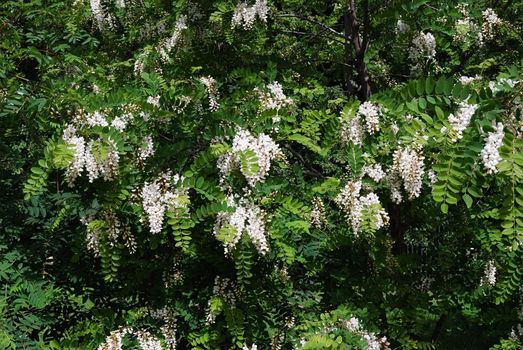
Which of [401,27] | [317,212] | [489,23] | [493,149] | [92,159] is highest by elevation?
[489,23]

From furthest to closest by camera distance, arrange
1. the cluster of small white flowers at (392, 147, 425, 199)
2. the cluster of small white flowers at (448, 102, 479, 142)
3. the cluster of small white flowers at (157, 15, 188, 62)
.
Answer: the cluster of small white flowers at (157, 15, 188, 62) → the cluster of small white flowers at (392, 147, 425, 199) → the cluster of small white flowers at (448, 102, 479, 142)

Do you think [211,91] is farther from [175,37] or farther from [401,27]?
[401,27]

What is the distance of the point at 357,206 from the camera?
3371 millimetres

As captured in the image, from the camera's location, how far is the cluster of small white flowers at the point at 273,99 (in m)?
3.46

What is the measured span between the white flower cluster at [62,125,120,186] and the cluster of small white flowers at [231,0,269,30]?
138 centimetres

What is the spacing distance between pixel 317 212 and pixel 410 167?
90cm

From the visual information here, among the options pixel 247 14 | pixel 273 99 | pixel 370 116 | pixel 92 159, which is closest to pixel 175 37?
pixel 247 14

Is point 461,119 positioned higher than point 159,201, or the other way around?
point 461,119

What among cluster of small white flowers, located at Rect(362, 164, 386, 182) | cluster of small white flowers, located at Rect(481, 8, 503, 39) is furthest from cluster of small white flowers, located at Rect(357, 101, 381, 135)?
cluster of small white flowers, located at Rect(481, 8, 503, 39)

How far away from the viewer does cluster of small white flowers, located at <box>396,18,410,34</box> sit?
456 cm

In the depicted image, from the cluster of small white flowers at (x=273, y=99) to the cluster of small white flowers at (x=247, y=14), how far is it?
55 centimetres

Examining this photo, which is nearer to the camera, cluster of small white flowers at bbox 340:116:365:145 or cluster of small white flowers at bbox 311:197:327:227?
cluster of small white flowers at bbox 340:116:365:145

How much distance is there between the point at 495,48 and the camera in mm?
4895

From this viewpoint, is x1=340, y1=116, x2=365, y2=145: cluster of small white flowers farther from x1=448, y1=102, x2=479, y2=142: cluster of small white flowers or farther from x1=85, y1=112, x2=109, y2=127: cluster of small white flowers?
x1=85, y1=112, x2=109, y2=127: cluster of small white flowers
